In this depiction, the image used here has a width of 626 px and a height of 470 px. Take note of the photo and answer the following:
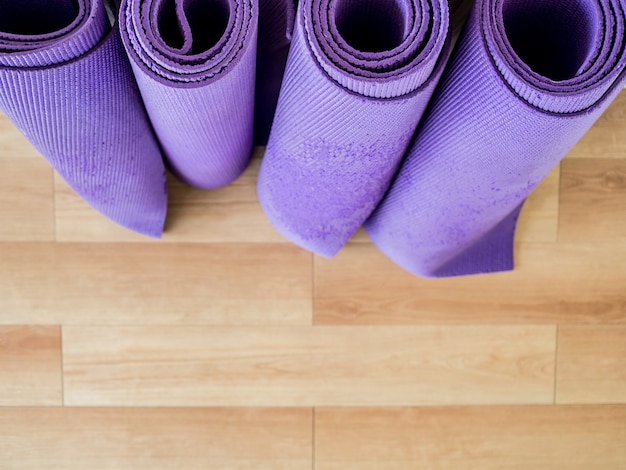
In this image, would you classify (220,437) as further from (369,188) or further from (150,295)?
(369,188)

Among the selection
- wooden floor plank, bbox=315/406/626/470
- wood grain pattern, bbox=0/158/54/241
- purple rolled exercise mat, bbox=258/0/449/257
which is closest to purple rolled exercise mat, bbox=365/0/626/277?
purple rolled exercise mat, bbox=258/0/449/257

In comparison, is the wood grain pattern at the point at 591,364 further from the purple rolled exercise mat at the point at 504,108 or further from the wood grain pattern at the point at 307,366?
the purple rolled exercise mat at the point at 504,108

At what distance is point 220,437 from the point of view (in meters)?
0.80

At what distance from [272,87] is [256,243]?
0.22 metres

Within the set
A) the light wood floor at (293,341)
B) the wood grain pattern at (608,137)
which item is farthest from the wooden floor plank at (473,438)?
the wood grain pattern at (608,137)

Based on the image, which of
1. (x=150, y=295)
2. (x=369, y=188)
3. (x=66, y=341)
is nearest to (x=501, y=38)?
(x=369, y=188)

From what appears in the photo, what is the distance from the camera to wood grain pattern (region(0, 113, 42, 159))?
2.51 feet

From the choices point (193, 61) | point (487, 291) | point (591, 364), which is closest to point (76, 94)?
point (193, 61)

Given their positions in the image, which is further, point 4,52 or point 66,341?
point 66,341

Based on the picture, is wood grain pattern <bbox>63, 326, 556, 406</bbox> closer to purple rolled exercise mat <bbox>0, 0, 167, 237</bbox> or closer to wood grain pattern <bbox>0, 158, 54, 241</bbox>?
wood grain pattern <bbox>0, 158, 54, 241</bbox>

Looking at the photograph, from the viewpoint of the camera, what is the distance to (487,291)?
812 mm

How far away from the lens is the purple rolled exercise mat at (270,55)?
1.85 ft

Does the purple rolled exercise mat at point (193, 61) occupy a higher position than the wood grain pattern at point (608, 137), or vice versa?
the purple rolled exercise mat at point (193, 61)

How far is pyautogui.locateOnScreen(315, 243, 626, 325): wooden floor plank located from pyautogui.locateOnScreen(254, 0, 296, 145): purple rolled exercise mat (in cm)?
21
